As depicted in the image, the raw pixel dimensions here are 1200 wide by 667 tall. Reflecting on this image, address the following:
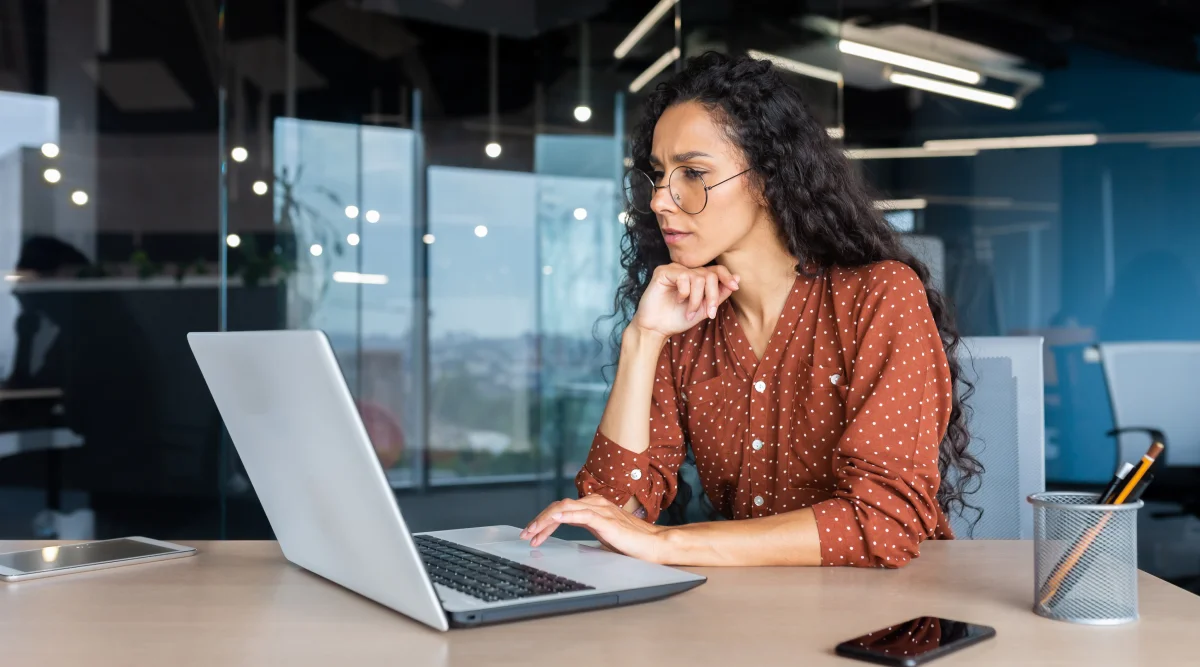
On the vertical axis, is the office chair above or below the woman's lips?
below

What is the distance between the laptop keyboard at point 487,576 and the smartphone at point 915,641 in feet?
0.89

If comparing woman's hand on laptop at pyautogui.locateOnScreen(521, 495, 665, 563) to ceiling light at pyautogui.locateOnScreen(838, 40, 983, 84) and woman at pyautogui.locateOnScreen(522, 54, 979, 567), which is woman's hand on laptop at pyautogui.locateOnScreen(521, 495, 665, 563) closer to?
woman at pyautogui.locateOnScreen(522, 54, 979, 567)

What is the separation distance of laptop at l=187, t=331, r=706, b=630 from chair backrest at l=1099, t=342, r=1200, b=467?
3.06m

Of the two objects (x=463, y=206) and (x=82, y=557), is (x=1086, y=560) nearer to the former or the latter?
(x=82, y=557)

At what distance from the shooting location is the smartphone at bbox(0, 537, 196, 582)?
1.20m

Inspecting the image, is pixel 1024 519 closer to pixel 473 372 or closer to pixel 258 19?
pixel 473 372

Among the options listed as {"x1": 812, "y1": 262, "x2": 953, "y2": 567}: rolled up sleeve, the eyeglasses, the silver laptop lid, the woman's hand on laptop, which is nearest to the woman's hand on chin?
the eyeglasses

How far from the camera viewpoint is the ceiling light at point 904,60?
4.09 meters

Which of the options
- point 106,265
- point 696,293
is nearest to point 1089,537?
point 696,293

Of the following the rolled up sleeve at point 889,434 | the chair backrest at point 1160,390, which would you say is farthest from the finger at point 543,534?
the chair backrest at point 1160,390

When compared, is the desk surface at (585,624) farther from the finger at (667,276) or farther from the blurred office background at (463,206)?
the blurred office background at (463,206)

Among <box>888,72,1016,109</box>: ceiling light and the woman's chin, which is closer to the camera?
the woman's chin

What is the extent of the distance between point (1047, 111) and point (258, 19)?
2.94m

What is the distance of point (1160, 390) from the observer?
12.5ft
